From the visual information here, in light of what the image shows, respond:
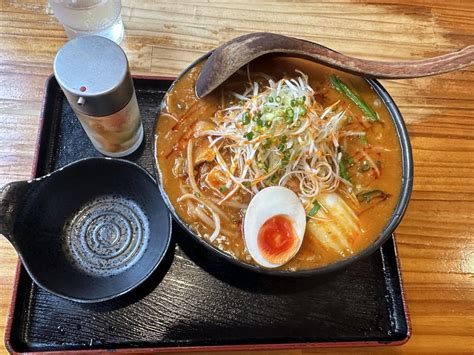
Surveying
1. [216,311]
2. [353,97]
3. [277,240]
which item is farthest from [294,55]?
[216,311]

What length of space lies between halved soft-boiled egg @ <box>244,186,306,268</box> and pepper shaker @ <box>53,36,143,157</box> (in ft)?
1.63

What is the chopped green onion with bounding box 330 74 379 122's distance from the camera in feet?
5.20

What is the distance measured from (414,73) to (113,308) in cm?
125

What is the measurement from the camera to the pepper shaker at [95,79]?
1.31 meters

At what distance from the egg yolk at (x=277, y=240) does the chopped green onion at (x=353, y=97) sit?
0.48 m

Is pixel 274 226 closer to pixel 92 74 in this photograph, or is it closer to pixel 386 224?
pixel 386 224

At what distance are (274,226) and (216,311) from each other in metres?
0.33

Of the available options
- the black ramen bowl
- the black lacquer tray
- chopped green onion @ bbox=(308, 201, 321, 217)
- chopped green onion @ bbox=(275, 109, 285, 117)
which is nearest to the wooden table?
the black lacquer tray

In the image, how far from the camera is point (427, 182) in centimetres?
181

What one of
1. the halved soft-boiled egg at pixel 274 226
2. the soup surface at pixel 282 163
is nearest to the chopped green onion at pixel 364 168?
the soup surface at pixel 282 163

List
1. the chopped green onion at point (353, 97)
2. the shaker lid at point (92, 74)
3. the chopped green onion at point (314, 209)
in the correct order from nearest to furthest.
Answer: the shaker lid at point (92, 74) → the chopped green onion at point (314, 209) → the chopped green onion at point (353, 97)

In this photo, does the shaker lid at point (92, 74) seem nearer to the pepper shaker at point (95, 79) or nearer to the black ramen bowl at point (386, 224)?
the pepper shaker at point (95, 79)

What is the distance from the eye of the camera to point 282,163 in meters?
1.46

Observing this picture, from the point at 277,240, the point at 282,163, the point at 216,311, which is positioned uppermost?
the point at 282,163
